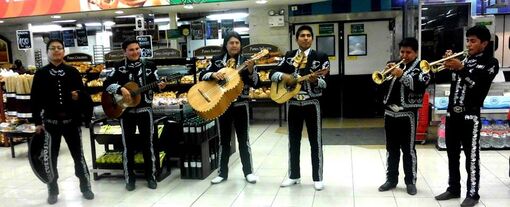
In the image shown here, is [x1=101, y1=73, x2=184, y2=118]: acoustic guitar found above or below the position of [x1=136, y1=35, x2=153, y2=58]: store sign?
below

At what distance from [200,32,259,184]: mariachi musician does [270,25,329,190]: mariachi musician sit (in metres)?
0.36

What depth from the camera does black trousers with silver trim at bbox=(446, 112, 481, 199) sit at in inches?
155

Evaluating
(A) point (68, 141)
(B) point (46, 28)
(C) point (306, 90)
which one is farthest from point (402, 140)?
(B) point (46, 28)

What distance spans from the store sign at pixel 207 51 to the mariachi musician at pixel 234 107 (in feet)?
13.8

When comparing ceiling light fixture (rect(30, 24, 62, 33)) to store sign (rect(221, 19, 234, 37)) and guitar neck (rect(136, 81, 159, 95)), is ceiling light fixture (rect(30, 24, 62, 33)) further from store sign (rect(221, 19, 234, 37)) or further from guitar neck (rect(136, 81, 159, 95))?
guitar neck (rect(136, 81, 159, 95))

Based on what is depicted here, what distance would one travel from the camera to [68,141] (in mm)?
4598

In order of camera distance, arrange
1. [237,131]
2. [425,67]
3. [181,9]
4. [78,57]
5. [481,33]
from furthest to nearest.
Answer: [78,57] → [181,9] → [237,131] → [425,67] → [481,33]

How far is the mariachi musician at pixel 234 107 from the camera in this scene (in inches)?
187

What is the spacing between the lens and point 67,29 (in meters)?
10.9

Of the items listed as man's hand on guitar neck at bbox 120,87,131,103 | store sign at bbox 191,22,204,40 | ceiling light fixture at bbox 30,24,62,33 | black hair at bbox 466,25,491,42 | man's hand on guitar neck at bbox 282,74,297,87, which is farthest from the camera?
ceiling light fixture at bbox 30,24,62,33

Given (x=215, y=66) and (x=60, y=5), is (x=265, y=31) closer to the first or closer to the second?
(x=60, y=5)

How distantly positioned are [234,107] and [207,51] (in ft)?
14.7

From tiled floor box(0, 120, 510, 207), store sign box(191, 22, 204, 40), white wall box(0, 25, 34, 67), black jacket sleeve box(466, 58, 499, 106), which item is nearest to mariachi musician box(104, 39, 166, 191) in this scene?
tiled floor box(0, 120, 510, 207)

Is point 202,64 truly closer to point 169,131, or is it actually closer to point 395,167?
point 169,131
